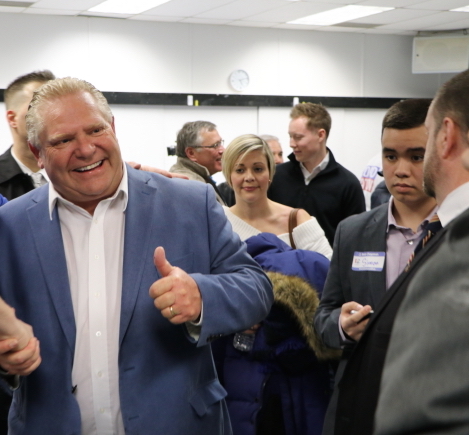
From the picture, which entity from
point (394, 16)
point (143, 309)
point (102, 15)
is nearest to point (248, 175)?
point (143, 309)

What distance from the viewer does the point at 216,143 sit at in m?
4.59

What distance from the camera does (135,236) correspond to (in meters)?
1.75

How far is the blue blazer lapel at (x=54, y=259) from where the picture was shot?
1.66 m

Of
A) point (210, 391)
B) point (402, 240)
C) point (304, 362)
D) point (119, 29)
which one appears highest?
point (119, 29)

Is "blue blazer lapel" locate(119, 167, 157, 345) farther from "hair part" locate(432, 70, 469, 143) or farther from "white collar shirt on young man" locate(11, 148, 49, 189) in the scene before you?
"white collar shirt on young man" locate(11, 148, 49, 189)

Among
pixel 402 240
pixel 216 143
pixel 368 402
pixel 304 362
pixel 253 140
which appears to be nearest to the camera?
pixel 368 402

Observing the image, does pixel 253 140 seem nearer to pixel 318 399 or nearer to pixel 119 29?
pixel 318 399

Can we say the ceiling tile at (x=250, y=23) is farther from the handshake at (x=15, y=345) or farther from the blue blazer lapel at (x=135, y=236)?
the handshake at (x=15, y=345)

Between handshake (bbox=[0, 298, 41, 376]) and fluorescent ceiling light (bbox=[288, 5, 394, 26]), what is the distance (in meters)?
7.55

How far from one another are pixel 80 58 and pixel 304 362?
6.98 meters

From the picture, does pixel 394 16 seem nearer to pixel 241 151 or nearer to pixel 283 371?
pixel 241 151

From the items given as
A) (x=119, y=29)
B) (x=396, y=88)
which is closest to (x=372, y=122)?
(x=396, y=88)

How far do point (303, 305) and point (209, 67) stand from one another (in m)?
7.38

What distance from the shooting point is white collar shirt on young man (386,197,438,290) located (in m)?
2.01
